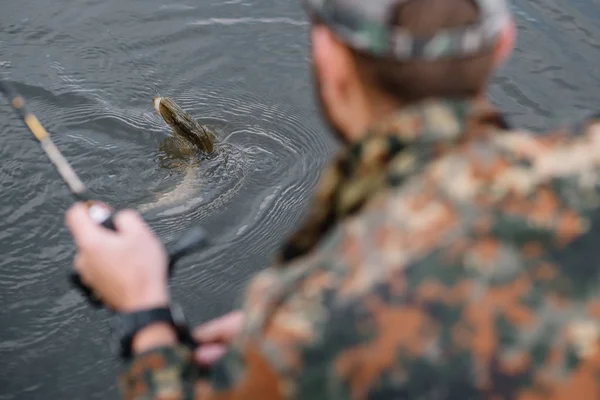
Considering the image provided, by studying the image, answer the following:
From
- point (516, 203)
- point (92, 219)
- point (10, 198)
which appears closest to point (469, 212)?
point (516, 203)

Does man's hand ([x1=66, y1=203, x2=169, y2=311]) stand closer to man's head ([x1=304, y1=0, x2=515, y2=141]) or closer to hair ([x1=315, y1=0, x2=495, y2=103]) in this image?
man's head ([x1=304, y1=0, x2=515, y2=141])

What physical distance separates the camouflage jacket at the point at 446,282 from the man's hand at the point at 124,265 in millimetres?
452

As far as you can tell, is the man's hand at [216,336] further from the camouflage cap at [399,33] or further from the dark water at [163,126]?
the dark water at [163,126]

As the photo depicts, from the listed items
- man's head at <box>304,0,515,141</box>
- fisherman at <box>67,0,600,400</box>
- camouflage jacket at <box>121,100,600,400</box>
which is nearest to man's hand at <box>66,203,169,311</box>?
fisherman at <box>67,0,600,400</box>

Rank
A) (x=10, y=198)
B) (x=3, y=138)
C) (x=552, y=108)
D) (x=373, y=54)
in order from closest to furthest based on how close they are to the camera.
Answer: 1. (x=373, y=54)
2. (x=10, y=198)
3. (x=3, y=138)
4. (x=552, y=108)

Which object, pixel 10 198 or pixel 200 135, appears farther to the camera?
pixel 200 135

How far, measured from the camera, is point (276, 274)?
1.50 m

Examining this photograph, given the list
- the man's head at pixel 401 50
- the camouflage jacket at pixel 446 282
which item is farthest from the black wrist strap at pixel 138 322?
the man's head at pixel 401 50

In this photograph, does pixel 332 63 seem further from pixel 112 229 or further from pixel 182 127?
pixel 182 127

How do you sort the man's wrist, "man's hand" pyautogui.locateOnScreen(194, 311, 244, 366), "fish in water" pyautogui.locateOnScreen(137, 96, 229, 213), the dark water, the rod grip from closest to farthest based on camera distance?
1. the man's wrist
2. "man's hand" pyautogui.locateOnScreen(194, 311, 244, 366)
3. the rod grip
4. the dark water
5. "fish in water" pyautogui.locateOnScreen(137, 96, 229, 213)

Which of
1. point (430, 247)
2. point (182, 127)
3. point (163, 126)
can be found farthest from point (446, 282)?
point (163, 126)

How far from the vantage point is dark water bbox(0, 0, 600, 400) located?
4434 mm

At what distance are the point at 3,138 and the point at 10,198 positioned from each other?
0.71 metres

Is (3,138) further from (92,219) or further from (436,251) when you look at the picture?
(436,251)
